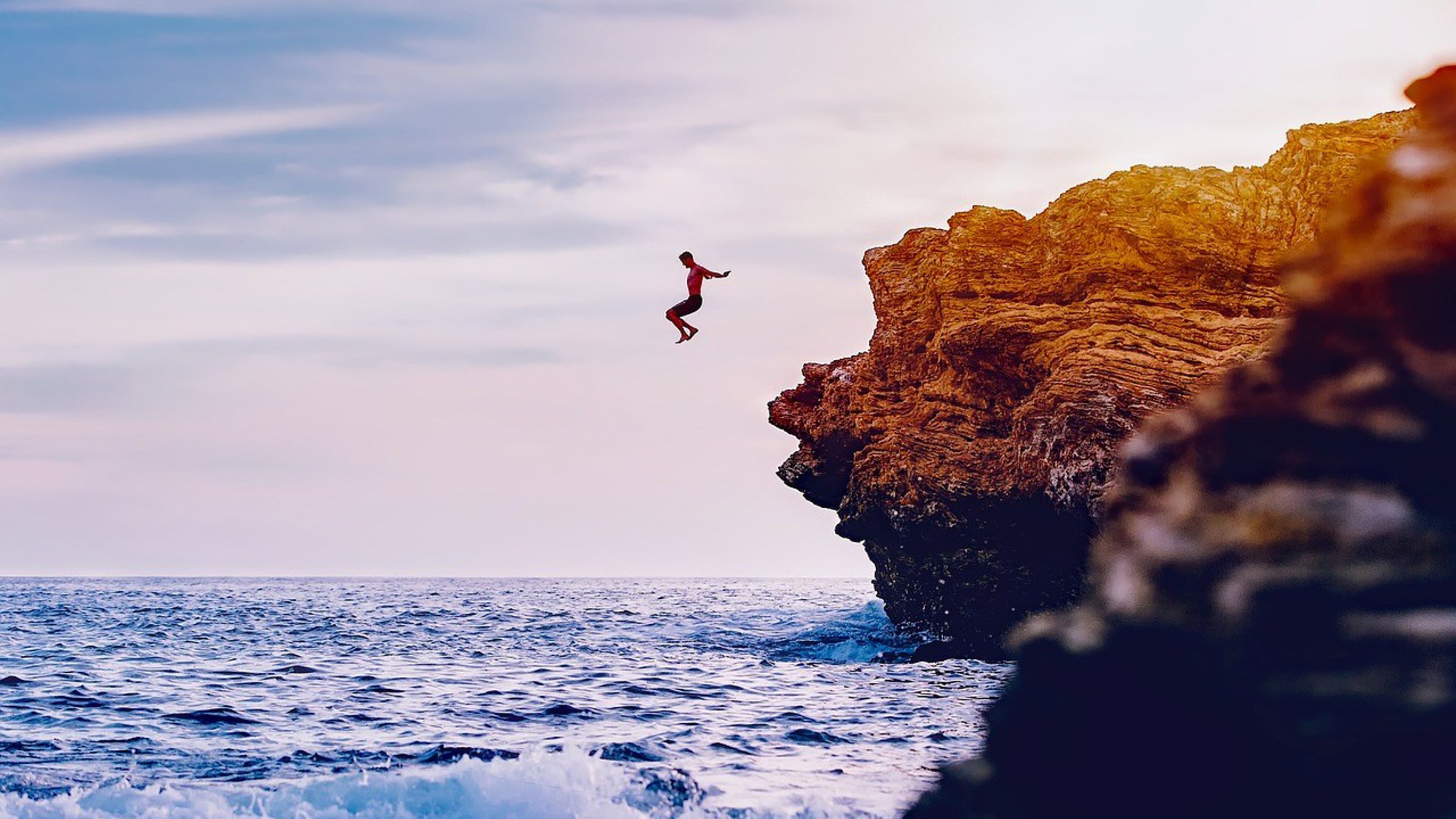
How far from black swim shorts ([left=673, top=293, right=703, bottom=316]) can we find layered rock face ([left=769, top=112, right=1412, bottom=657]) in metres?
8.55

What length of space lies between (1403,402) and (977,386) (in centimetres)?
2718

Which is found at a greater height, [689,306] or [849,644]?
[689,306]

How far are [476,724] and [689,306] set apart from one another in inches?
304

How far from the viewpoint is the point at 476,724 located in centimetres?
1972

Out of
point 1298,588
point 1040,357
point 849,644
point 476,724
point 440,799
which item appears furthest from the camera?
point 849,644

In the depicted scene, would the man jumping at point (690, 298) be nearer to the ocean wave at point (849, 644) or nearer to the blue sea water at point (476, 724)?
the blue sea water at point (476, 724)

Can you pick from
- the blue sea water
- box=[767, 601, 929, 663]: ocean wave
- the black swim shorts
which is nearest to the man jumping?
A: the black swim shorts

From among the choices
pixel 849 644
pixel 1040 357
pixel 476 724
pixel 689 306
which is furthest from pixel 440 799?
pixel 849 644

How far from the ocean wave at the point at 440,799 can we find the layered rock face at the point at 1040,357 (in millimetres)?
13045

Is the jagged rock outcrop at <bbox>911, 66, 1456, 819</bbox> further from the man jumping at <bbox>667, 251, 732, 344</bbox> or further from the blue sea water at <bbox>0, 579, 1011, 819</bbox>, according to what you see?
the man jumping at <bbox>667, 251, 732, 344</bbox>

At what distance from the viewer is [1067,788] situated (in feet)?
14.9

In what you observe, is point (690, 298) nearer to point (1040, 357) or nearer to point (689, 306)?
point (689, 306)

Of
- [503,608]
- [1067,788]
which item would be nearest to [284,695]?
[1067,788]

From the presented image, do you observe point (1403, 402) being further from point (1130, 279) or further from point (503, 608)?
point (503, 608)
